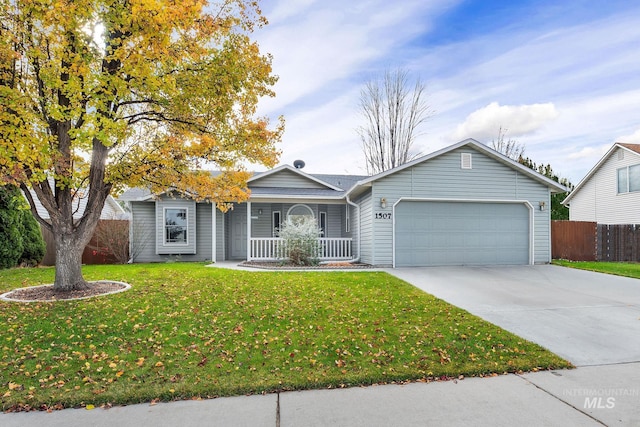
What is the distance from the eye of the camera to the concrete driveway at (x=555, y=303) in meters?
4.64

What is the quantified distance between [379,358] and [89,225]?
686 centimetres

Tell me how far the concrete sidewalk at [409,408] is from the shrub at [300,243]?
28.9 ft

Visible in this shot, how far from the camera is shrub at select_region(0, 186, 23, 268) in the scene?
11.0 m

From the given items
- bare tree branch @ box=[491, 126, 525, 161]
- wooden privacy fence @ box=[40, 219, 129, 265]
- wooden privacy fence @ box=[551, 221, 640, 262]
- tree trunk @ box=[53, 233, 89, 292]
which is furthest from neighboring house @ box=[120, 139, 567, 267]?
bare tree branch @ box=[491, 126, 525, 161]

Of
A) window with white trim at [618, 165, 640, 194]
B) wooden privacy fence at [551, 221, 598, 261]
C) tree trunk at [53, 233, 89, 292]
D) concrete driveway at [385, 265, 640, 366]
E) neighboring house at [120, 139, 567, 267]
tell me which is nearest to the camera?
concrete driveway at [385, 265, 640, 366]

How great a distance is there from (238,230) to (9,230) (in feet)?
24.7

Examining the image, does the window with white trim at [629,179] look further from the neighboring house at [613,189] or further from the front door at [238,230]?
the front door at [238,230]

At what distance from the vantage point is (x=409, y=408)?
3.11m

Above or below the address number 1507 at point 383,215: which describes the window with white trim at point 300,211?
above

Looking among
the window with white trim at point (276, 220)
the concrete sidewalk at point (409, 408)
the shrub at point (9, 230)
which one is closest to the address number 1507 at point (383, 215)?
the window with white trim at point (276, 220)

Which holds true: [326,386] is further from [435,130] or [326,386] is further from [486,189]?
[435,130]

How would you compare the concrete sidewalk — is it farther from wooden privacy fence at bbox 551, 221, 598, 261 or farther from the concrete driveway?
wooden privacy fence at bbox 551, 221, 598, 261

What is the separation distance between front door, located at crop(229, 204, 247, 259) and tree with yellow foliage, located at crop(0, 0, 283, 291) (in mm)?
5712

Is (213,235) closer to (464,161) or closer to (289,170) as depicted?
(289,170)
